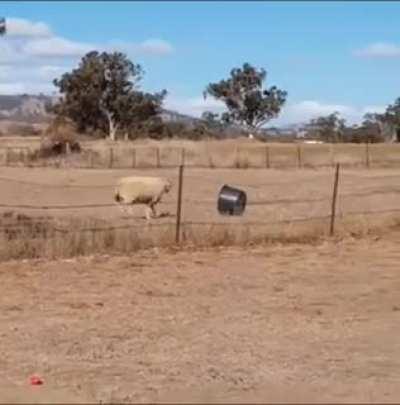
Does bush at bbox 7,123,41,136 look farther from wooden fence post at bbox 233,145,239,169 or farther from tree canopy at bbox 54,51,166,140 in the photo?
wooden fence post at bbox 233,145,239,169

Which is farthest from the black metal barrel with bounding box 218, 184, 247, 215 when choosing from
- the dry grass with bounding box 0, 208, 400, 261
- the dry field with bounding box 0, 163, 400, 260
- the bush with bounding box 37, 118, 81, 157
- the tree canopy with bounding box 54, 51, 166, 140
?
the tree canopy with bounding box 54, 51, 166, 140

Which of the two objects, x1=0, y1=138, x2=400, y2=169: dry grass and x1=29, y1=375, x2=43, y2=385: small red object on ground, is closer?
x1=29, y1=375, x2=43, y2=385: small red object on ground

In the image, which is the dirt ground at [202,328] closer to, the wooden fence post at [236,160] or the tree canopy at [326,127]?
the wooden fence post at [236,160]

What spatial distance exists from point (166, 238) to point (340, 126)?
94513 mm

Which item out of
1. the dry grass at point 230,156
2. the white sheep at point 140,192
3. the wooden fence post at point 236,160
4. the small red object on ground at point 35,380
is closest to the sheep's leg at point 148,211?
the white sheep at point 140,192

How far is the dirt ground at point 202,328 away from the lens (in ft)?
25.6

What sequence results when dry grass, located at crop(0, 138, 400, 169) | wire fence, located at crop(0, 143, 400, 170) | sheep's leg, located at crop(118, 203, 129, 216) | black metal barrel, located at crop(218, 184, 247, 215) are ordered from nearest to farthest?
black metal barrel, located at crop(218, 184, 247, 215) < sheep's leg, located at crop(118, 203, 129, 216) < wire fence, located at crop(0, 143, 400, 170) < dry grass, located at crop(0, 138, 400, 169)

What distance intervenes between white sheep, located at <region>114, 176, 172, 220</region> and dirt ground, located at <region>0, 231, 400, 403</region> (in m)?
8.77

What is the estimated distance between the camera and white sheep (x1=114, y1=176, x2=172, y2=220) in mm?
25547

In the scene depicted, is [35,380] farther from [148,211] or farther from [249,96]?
[249,96]

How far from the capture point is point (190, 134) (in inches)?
3693

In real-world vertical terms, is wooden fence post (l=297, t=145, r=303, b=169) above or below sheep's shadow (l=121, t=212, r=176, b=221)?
Answer: above

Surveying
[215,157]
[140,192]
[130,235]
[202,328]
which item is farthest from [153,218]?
[215,157]

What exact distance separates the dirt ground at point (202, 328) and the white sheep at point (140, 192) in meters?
8.77
